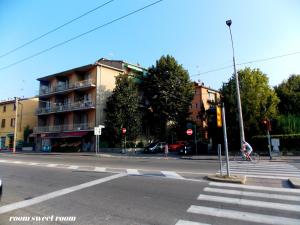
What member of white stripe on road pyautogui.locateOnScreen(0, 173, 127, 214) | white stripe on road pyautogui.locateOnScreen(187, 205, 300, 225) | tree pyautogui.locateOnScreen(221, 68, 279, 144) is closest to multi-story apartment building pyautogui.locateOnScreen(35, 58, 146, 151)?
tree pyautogui.locateOnScreen(221, 68, 279, 144)

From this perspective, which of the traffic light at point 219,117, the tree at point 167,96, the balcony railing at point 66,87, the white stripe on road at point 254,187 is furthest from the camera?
the balcony railing at point 66,87

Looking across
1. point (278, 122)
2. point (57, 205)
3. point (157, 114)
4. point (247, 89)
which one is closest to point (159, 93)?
point (157, 114)

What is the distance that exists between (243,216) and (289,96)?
35950 millimetres

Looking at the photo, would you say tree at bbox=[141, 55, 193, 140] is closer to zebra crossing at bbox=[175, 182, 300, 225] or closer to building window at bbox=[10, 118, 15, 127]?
building window at bbox=[10, 118, 15, 127]

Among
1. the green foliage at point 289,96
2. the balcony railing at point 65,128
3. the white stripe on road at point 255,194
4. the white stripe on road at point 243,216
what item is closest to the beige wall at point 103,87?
the balcony railing at point 65,128

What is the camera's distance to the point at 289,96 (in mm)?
36938

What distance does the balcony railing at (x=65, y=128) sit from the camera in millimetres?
38981

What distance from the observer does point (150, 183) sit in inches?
371

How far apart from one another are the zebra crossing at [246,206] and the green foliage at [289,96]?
31.4 m

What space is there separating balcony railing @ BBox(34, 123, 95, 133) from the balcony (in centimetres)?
233

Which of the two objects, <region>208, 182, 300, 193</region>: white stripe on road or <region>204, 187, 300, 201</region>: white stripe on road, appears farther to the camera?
<region>208, 182, 300, 193</region>: white stripe on road

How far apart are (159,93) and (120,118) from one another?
6.57 m

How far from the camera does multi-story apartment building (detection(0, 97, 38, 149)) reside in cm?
5197

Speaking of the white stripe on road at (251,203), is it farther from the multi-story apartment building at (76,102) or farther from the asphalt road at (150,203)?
the multi-story apartment building at (76,102)
